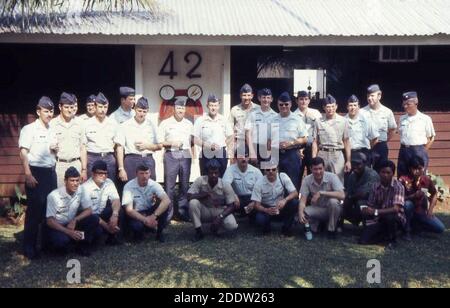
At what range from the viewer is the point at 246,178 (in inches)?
281

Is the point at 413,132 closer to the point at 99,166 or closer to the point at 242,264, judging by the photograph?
the point at 242,264

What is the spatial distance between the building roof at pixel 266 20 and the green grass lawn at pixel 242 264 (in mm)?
3026

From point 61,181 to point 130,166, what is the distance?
85 cm

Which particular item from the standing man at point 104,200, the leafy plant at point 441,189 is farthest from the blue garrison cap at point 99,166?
the leafy plant at point 441,189

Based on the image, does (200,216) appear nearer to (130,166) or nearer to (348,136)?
(130,166)

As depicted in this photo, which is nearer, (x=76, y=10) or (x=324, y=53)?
(x=76, y=10)

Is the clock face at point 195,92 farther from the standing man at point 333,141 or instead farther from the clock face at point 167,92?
the standing man at point 333,141

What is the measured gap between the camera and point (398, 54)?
9.18 meters

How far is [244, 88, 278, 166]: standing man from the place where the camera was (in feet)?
24.1

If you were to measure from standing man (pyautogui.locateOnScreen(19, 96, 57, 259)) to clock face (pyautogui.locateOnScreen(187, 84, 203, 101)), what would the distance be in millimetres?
3074

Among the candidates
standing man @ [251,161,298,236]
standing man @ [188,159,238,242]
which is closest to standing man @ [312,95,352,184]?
standing man @ [251,161,298,236]

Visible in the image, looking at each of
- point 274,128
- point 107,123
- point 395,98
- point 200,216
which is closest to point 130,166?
point 107,123

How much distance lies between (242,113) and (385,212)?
93.6 inches

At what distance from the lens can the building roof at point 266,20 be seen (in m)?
7.89
